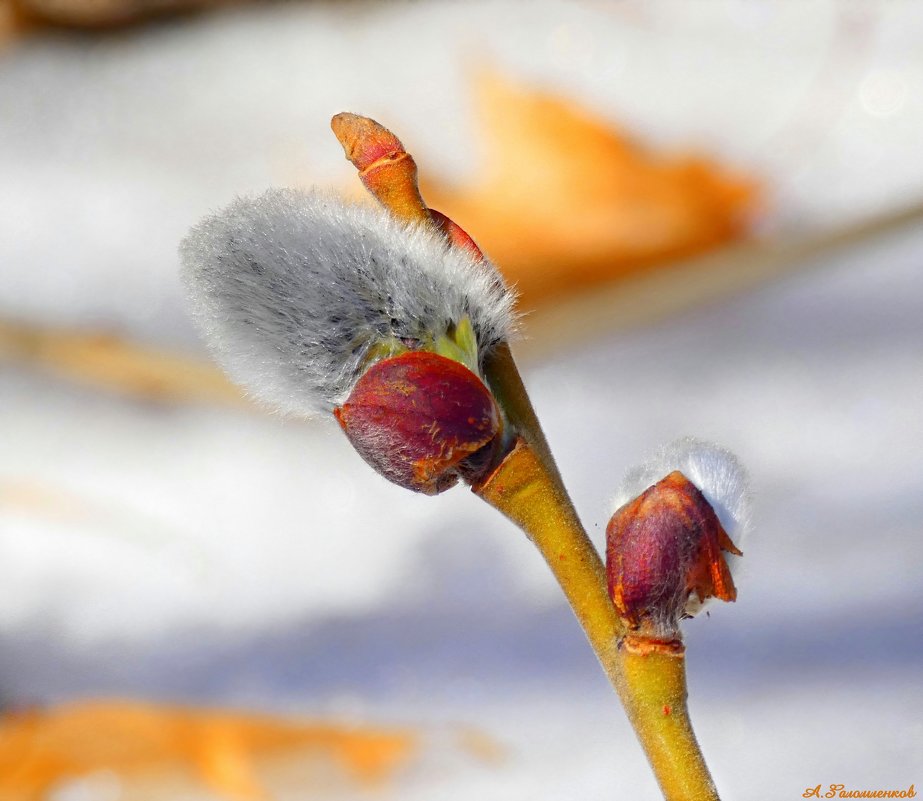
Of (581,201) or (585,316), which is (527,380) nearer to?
(585,316)

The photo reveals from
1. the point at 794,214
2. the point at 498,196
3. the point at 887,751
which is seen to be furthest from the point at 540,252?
the point at 887,751

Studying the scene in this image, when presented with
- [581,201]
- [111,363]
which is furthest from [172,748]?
[581,201]

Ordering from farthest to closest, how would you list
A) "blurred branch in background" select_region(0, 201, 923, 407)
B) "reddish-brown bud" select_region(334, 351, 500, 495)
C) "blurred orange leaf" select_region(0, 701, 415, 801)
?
"blurred branch in background" select_region(0, 201, 923, 407)
"blurred orange leaf" select_region(0, 701, 415, 801)
"reddish-brown bud" select_region(334, 351, 500, 495)

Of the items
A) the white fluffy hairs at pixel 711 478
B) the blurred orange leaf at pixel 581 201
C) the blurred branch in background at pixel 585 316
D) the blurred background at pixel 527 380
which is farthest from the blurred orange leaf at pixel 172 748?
the white fluffy hairs at pixel 711 478

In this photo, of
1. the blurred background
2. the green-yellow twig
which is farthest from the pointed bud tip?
the blurred background

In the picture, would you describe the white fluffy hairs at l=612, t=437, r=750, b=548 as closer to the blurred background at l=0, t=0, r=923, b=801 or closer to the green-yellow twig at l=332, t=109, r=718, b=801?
the green-yellow twig at l=332, t=109, r=718, b=801

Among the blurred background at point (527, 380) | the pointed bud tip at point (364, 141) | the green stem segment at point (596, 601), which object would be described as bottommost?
the green stem segment at point (596, 601)

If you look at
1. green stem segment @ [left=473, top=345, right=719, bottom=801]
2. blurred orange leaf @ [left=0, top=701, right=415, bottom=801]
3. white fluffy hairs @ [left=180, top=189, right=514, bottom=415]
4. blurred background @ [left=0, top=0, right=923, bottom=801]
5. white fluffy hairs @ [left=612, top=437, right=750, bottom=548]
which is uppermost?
blurred background @ [left=0, top=0, right=923, bottom=801]

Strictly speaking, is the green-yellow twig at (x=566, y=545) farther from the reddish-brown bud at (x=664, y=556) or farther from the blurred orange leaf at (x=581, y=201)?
the blurred orange leaf at (x=581, y=201)
